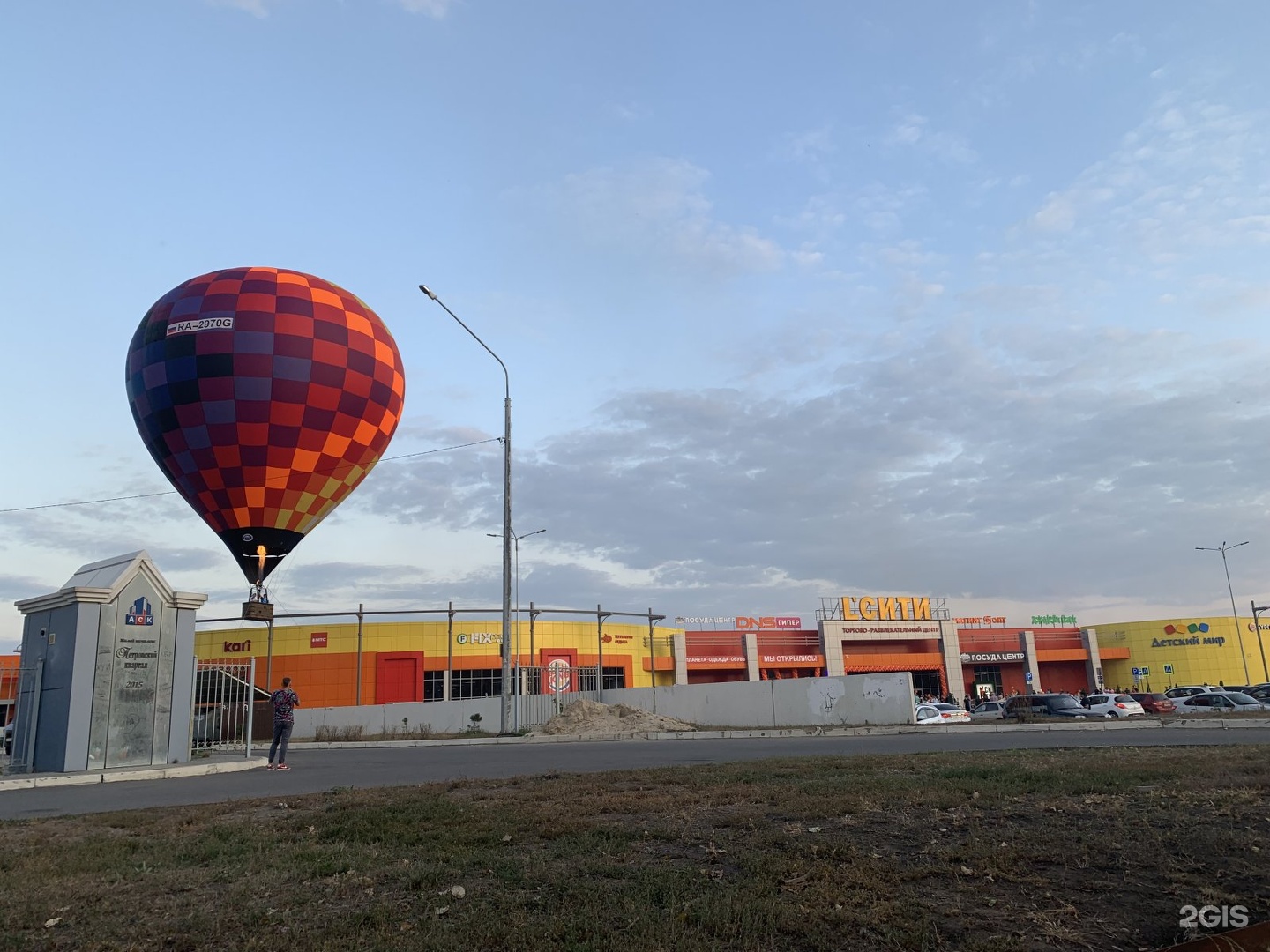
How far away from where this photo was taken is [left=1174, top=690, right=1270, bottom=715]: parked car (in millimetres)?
32784

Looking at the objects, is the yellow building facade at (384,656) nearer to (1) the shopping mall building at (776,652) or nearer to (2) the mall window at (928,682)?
(1) the shopping mall building at (776,652)

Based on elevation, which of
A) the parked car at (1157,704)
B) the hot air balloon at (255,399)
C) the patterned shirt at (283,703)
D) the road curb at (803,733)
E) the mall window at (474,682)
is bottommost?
the parked car at (1157,704)

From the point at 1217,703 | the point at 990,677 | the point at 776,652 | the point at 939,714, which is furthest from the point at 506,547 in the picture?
the point at 990,677

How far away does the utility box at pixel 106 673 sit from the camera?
17906mm

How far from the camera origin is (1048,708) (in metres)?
33.8

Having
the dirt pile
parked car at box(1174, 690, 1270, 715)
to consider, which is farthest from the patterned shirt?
parked car at box(1174, 690, 1270, 715)

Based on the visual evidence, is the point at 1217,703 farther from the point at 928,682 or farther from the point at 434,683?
the point at 434,683

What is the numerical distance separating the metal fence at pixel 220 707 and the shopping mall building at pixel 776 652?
26633 millimetres

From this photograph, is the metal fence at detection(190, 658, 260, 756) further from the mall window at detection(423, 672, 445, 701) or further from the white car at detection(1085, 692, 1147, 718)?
the mall window at detection(423, 672, 445, 701)

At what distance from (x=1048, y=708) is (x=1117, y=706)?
2.55 meters

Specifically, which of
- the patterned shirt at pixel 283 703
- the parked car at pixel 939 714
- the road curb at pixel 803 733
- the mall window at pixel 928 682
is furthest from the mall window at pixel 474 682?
the patterned shirt at pixel 283 703

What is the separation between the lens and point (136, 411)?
91.1ft

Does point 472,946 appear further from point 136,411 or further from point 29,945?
point 136,411

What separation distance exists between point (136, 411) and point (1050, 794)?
89.9 ft
